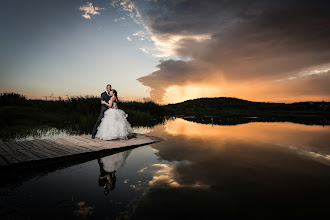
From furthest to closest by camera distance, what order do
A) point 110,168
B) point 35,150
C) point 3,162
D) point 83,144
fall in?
point 83,144
point 35,150
point 110,168
point 3,162

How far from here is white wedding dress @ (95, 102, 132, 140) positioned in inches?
414

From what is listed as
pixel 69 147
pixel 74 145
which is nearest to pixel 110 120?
pixel 74 145

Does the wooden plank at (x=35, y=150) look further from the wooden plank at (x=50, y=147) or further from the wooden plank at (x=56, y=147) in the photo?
the wooden plank at (x=56, y=147)

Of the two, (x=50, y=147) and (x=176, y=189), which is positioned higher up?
(x=50, y=147)

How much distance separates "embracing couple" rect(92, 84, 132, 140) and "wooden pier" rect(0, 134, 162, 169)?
15.1 inches

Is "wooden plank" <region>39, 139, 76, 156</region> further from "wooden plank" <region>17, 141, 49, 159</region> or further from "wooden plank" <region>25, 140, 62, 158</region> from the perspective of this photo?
"wooden plank" <region>17, 141, 49, 159</region>

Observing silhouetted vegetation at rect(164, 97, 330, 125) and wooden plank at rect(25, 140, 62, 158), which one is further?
silhouetted vegetation at rect(164, 97, 330, 125)

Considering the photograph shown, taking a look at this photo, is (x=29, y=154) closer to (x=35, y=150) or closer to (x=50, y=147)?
(x=35, y=150)

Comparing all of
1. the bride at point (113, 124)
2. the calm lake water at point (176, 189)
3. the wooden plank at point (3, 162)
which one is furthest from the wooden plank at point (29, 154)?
the bride at point (113, 124)

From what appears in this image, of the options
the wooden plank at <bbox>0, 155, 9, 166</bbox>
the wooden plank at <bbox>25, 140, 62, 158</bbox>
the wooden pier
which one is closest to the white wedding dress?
the wooden pier

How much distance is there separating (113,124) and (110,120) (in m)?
0.29

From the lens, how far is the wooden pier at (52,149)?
674cm

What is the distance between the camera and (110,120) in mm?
10547

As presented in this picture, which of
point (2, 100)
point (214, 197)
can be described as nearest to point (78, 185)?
point (214, 197)
